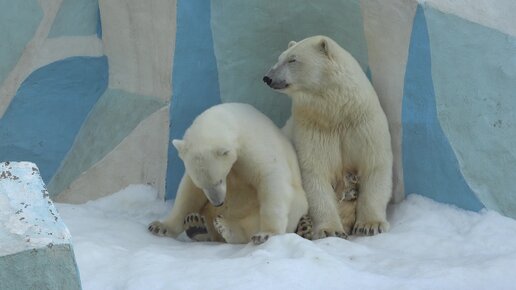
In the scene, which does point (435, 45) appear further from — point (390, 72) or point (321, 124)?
point (321, 124)

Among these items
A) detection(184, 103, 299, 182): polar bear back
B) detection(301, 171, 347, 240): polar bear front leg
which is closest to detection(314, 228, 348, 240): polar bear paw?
detection(301, 171, 347, 240): polar bear front leg

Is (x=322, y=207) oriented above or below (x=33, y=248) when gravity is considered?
below

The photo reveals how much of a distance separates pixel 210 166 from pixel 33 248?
2.34 metres

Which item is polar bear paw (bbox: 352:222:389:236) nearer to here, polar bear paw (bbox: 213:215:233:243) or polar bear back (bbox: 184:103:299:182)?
polar bear back (bbox: 184:103:299:182)

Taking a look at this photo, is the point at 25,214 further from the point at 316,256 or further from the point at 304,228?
the point at 304,228

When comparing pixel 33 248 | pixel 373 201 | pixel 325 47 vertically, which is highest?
pixel 325 47

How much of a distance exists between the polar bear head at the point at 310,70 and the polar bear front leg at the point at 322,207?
→ 0.58 metres

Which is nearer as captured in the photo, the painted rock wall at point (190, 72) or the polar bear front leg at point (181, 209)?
the polar bear front leg at point (181, 209)

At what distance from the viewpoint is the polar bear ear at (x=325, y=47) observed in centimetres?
571

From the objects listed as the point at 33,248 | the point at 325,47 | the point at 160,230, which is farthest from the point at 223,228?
the point at 33,248

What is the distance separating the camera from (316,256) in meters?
4.39

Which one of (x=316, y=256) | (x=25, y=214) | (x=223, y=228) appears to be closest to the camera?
(x=25, y=214)

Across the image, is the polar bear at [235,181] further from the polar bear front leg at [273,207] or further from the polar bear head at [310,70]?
the polar bear head at [310,70]

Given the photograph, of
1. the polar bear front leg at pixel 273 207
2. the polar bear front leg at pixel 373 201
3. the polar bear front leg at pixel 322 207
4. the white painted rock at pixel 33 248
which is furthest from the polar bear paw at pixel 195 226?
the white painted rock at pixel 33 248
